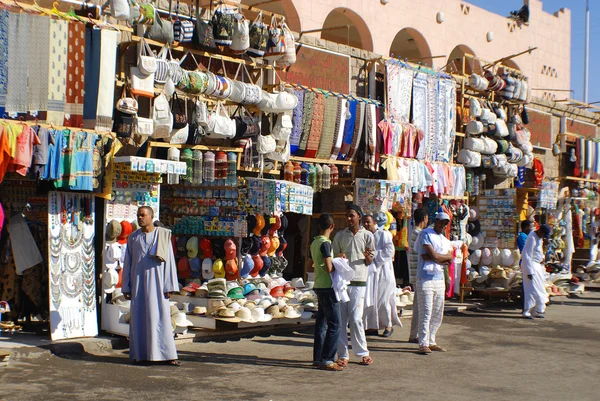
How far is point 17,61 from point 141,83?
1530mm

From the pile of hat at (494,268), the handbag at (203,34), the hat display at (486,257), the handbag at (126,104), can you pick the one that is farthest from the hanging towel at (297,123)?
the hat display at (486,257)

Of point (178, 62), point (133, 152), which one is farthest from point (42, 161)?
point (178, 62)

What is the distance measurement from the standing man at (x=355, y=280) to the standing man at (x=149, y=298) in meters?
1.74

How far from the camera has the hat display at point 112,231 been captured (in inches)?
390

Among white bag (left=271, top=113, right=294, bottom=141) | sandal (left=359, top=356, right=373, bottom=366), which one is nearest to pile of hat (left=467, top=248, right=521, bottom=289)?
white bag (left=271, top=113, right=294, bottom=141)

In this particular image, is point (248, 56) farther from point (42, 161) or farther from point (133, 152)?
point (42, 161)

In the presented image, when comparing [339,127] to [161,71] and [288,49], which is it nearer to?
[288,49]

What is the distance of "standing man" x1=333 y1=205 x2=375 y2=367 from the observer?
8617mm

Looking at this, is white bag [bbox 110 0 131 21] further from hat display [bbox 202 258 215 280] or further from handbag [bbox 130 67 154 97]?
hat display [bbox 202 258 215 280]

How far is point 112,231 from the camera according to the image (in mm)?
9914

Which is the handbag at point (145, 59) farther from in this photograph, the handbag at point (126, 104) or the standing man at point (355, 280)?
the standing man at point (355, 280)

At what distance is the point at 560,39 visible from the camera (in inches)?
1187

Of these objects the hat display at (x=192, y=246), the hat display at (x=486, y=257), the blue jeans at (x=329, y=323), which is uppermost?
the hat display at (x=192, y=246)

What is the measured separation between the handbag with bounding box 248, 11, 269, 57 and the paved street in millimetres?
4035
